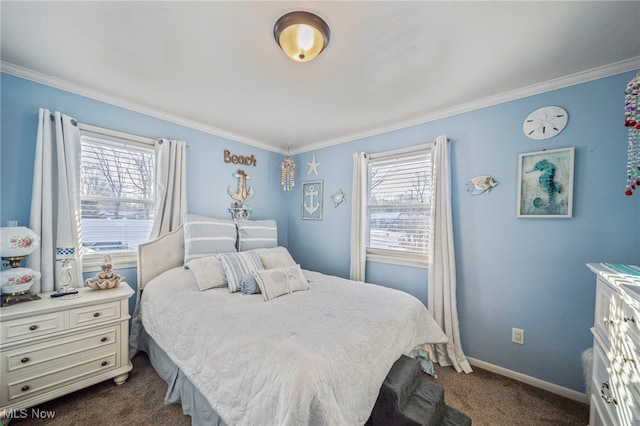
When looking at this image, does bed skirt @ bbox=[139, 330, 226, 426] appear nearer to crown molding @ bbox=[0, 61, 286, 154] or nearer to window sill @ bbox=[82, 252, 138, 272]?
window sill @ bbox=[82, 252, 138, 272]

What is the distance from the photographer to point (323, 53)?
1568 mm

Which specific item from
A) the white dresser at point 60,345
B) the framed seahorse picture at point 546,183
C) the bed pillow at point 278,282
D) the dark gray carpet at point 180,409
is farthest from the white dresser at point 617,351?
the white dresser at point 60,345

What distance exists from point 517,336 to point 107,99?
4120mm

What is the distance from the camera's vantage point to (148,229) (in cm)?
252

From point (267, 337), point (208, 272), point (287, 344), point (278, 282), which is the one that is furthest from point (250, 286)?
point (287, 344)

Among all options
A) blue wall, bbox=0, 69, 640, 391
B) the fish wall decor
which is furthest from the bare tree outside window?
the fish wall decor

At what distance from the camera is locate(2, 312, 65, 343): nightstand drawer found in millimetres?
1499

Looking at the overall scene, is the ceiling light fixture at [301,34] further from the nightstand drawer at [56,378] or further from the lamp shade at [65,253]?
the nightstand drawer at [56,378]

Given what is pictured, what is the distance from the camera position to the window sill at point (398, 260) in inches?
99.7

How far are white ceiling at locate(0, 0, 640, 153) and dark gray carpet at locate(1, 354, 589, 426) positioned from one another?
2.37m

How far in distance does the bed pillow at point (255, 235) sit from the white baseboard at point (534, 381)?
2.39 metres

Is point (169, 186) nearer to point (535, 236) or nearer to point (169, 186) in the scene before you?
point (169, 186)

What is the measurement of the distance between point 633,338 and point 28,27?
3.31 metres

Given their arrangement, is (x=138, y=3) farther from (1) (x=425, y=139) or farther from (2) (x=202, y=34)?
(1) (x=425, y=139)
